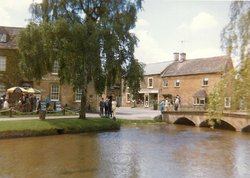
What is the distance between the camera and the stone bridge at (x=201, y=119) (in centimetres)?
3391

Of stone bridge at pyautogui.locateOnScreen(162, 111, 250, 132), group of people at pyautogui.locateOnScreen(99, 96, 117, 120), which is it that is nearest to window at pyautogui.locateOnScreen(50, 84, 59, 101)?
group of people at pyautogui.locateOnScreen(99, 96, 117, 120)

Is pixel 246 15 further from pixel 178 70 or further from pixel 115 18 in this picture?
pixel 178 70

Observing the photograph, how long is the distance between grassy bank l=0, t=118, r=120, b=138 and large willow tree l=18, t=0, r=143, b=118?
297 centimetres

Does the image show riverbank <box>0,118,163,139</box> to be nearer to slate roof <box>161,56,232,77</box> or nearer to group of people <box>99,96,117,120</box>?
group of people <box>99,96,117,120</box>

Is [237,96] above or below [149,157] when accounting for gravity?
above

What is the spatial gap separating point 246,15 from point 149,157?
9973 millimetres

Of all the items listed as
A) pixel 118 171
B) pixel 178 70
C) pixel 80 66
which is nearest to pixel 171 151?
pixel 118 171

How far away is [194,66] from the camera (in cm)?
5731

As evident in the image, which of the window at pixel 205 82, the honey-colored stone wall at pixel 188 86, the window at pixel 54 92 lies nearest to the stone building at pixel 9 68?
the window at pixel 54 92

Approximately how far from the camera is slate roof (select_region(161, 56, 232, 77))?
53.8 meters

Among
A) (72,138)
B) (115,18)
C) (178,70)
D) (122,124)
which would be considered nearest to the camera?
(72,138)

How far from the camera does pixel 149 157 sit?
Result: 1923cm

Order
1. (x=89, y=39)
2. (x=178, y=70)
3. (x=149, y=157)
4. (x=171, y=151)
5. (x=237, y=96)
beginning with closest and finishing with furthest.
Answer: (x=237, y=96) < (x=149, y=157) < (x=171, y=151) < (x=89, y=39) < (x=178, y=70)

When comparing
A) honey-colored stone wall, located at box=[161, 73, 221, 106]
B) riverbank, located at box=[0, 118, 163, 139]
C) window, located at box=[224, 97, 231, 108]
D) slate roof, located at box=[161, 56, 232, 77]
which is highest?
slate roof, located at box=[161, 56, 232, 77]
